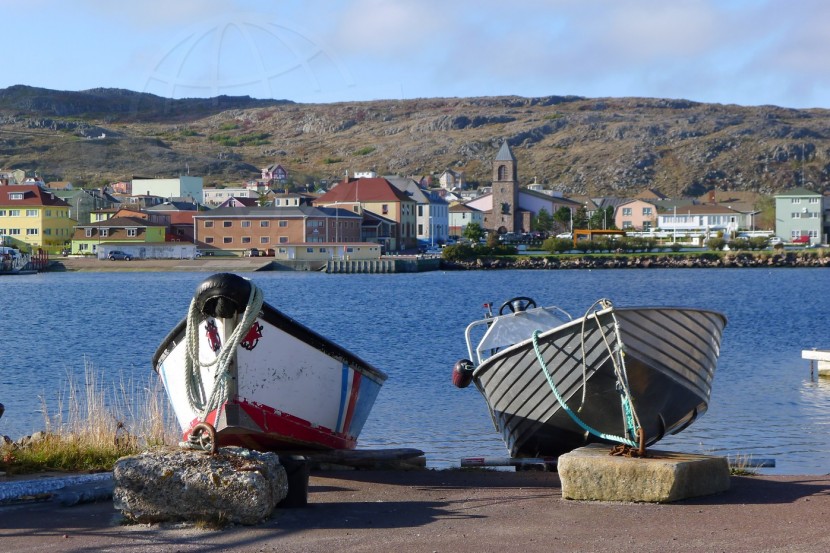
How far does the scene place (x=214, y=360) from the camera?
10.9 m

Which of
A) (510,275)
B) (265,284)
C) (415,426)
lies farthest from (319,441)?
(510,275)

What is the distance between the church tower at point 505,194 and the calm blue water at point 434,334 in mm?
36150

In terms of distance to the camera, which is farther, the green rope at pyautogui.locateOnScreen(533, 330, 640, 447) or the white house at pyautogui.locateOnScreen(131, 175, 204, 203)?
the white house at pyautogui.locateOnScreen(131, 175, 204, 203)

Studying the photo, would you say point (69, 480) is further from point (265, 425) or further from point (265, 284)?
point (265, 284)

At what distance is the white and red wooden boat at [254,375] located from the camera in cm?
1049

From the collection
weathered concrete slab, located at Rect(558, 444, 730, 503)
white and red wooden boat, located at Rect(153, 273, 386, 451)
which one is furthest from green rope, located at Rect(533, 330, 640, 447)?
white and red wooden boat, located at Rect(153, 273, 386, 451)

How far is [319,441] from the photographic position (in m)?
12.7

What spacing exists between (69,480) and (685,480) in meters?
5.46

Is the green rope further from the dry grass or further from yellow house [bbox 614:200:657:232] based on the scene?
yellow house [bbox 614:200:657:232]

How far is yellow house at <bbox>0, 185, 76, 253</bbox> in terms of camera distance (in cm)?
11294

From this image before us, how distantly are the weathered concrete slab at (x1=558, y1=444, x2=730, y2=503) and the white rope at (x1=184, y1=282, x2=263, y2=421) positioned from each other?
3085 millimetres

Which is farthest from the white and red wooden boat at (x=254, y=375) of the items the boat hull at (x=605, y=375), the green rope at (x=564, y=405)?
the green rope at (x=564, y=405)

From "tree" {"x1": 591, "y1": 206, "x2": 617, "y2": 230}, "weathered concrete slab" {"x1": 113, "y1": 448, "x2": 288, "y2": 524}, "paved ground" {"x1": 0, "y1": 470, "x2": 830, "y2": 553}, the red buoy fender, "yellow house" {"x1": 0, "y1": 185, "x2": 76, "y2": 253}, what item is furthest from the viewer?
"tree" {"x1": 591, "y1": 206, "x2": 617, "y2": 230}

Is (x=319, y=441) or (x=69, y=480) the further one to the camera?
(x=319, y=441)
